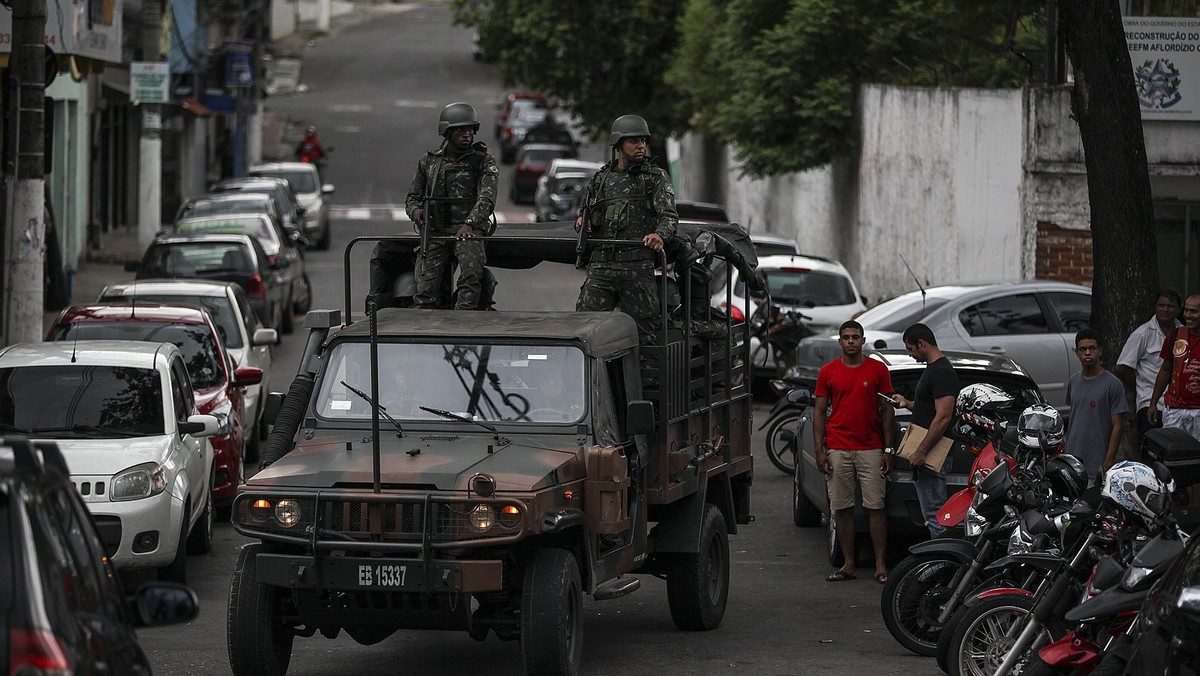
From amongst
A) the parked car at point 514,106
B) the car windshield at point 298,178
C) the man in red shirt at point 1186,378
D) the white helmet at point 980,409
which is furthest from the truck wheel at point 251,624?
the parked car at point 514,106

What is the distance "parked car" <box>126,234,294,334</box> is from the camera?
21.2 meters

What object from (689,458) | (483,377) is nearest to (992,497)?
(689,458)

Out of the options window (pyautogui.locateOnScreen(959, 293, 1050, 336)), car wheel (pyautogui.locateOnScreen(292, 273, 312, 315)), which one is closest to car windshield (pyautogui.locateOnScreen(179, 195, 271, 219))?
car wheel (pyautogui.locateOnScreen(292, 273, 312, 315))

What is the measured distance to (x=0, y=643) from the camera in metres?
4.59

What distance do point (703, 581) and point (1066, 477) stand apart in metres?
2.29

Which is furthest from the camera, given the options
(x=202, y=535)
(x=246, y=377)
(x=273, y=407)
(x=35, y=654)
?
(x=246, y=377)

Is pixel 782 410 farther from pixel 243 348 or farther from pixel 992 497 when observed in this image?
pixel 992 497

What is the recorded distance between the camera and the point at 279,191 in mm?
32719

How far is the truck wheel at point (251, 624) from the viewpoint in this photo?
8.28m

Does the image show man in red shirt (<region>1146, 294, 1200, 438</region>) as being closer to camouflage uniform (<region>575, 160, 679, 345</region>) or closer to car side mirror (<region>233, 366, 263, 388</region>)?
camouflage uniform (<region>575, 160, 679, 345</region>)

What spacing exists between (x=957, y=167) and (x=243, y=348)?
11.4 m

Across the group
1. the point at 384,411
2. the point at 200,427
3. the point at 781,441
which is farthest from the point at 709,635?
the point at 781,441

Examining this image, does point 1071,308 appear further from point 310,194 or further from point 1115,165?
point 310,194

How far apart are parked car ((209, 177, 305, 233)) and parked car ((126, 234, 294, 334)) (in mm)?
8951
